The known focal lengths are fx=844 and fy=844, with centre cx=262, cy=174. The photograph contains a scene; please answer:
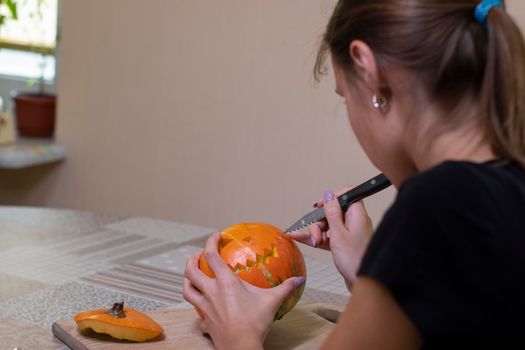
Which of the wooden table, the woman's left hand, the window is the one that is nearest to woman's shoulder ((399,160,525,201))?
the woman's left hand

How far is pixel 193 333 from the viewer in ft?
4.07

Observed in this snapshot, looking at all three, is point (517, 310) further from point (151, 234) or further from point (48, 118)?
point (48, 118)

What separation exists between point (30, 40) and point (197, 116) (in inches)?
39.8

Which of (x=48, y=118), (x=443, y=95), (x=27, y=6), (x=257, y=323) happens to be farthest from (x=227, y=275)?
(x=27, y=6)

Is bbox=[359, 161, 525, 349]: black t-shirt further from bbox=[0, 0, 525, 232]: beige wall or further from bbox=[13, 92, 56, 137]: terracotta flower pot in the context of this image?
bbox=[13, 92, 56, 137]: terracotta flower pot

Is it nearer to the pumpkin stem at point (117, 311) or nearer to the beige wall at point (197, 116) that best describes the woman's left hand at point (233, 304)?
the pumpkin stem at point (117, 311)

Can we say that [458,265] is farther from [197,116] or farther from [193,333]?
[197,116]

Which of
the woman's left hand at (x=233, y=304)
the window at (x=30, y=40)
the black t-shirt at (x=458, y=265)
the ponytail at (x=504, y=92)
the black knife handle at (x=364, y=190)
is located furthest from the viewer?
the window at (x=30, y=40)

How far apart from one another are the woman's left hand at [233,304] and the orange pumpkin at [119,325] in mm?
79

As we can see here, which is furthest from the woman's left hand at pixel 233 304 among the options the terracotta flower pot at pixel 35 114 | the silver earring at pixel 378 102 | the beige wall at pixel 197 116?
the terracotta flower pot at pixel 35 114

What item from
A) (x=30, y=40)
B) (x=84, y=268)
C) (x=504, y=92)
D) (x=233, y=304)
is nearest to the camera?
(x=504, y=92)

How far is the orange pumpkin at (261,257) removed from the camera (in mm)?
1213

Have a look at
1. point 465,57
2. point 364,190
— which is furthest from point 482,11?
point 364,190

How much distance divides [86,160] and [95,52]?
38 centimetres
